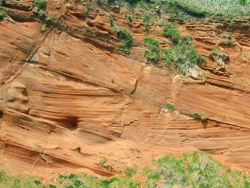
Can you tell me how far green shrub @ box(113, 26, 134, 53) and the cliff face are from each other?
30cm

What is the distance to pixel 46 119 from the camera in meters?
14.8

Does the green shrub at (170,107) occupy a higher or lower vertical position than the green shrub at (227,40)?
lower

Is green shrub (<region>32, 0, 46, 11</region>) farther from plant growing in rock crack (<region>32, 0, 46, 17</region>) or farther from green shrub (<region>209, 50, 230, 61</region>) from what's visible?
green shrub (<region>209, 50, 230, 61</region>)

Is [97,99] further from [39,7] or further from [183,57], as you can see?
[183,57]

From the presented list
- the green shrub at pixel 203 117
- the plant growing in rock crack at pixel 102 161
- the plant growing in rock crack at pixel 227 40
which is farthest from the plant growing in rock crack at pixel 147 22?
the plant growing in rock crack at pixel 102 161

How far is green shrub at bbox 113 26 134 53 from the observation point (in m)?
17.6

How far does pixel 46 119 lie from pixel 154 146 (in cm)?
533

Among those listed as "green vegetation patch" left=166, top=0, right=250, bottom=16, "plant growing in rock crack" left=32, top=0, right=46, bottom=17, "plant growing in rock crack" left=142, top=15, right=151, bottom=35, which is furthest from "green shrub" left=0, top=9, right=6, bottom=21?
"green vegetation patch" left=166, top=0, right=250, bottom=16

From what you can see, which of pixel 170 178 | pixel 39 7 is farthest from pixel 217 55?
pixel 39 7

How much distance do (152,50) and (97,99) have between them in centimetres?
453

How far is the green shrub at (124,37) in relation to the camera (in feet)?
57.7

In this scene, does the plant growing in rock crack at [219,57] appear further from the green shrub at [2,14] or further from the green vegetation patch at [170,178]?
the green shrub at [2,14]

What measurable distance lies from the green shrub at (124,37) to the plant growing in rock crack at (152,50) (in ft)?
3.03

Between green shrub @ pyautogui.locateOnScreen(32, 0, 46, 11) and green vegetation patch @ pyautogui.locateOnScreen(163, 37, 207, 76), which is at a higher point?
green vegetation patch @ pyautogui.locateOnScreen(163, 37, 207, 76)
